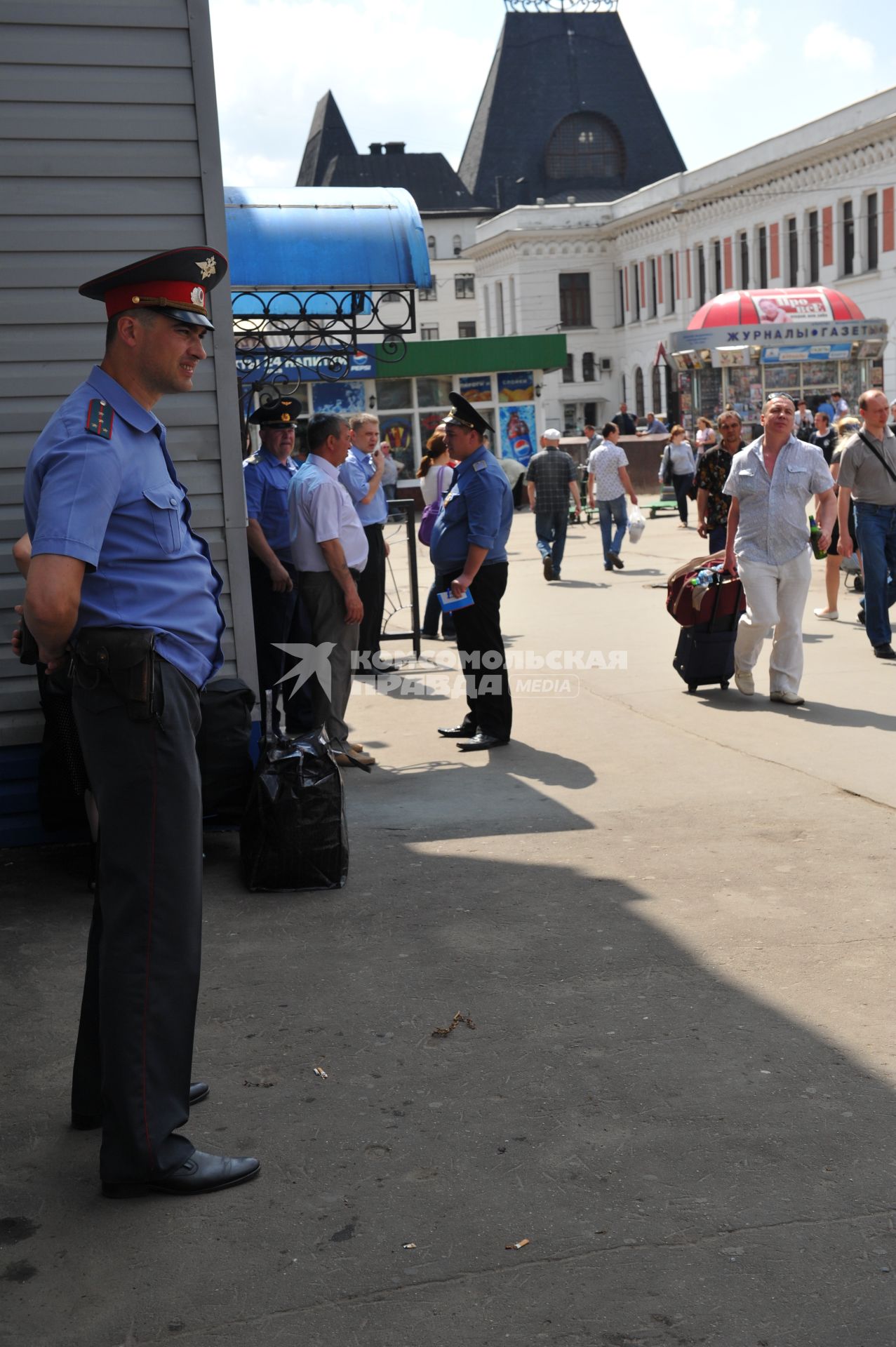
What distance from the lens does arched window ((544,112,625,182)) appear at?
8144 cm

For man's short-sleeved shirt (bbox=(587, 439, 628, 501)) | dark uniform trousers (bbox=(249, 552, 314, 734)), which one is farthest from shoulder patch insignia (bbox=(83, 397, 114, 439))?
man's short-sleeved shirt (bbox=(587, 439, 628, 501))

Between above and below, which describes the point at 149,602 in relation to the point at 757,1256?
above

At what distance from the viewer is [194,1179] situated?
10.5ft

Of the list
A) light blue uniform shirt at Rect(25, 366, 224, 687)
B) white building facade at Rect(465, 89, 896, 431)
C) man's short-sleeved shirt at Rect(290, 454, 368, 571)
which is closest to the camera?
light blue uniform shirt at Rect(25, 366, 224, 687)

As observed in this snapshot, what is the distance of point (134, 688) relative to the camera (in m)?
3.08

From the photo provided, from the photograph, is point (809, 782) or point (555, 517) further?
point (555, 517)

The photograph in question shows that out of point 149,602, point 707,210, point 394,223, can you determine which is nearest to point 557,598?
point 394,223

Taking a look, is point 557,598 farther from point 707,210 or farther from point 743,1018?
point 707,210

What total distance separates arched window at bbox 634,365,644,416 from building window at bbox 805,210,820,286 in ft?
51.9

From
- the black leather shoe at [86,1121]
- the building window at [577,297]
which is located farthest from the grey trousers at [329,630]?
the building window at [577,297]

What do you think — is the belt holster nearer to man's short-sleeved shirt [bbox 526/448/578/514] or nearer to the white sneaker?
the white sneaker

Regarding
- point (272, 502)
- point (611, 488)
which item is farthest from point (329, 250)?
point (611, 488)

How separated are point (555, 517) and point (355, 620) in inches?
397

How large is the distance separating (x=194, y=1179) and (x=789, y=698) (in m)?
6.33
